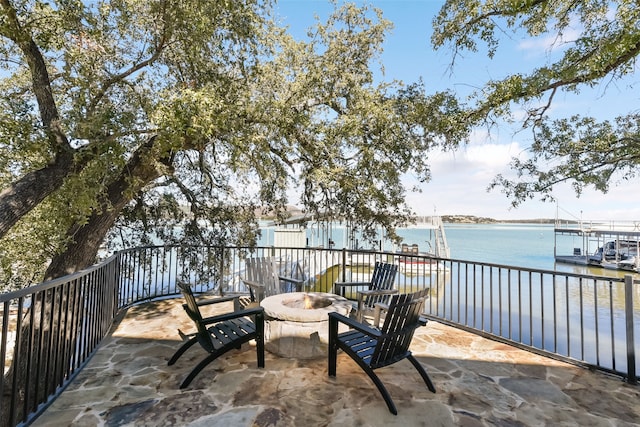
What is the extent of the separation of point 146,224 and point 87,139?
3.37 metres

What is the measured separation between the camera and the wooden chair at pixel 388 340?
267 centimetres

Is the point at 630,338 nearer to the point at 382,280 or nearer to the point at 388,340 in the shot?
the point at 388,340

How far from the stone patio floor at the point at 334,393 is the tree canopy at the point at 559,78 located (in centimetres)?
490

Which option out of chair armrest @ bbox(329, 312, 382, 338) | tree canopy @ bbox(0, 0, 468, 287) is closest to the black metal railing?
tree canopy @ bbox(0, 0, 468, 287)

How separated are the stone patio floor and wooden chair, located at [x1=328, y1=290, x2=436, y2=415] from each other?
28 cm

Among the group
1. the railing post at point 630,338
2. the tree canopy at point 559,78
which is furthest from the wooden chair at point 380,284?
the tree canopy at point 559,78

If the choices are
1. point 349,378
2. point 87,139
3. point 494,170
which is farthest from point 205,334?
point 494,170

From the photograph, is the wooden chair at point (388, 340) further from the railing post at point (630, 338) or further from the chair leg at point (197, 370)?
the railing post at point (630, 338)

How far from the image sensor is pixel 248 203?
24.2ft

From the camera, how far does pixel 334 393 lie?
2828 millimetres

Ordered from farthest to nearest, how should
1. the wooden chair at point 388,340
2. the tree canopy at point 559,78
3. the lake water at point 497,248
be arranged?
1. the lake water at point 497,248
2. the tree canopy at point 559,78
3. the wooden chair at point 388,340

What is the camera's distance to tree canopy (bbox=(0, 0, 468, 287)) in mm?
4105

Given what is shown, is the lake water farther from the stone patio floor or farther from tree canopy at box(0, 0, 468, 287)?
the stone patio floor

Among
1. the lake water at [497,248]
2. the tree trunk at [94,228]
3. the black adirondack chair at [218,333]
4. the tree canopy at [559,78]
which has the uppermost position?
the tree canopy at [559,78]
